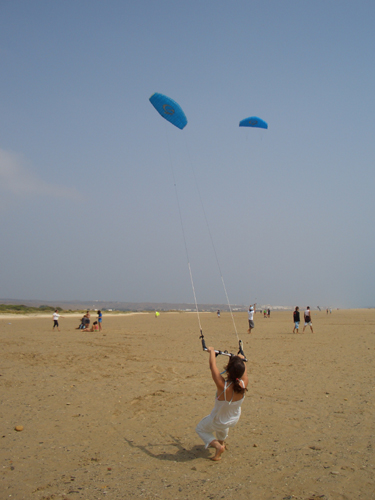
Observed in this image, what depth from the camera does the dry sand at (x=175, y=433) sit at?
3.93m

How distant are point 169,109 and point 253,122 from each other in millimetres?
7978

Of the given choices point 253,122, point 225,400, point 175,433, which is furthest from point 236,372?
point 253,122

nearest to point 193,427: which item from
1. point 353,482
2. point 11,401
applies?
point 353,482

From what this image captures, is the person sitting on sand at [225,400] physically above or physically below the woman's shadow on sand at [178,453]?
above

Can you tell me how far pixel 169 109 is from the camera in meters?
11.6

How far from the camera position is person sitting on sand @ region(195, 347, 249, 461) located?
15.0ft

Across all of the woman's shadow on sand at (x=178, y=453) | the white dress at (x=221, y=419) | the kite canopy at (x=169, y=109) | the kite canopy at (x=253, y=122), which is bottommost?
the woman's shadow on sand at (x=178, y=453)

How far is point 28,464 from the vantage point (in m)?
4.54

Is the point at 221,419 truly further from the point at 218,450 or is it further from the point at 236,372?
the point at 236,372

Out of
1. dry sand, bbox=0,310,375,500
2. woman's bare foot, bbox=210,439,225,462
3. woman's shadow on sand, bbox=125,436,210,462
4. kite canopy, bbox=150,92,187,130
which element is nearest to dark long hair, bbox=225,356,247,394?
woman's bare foot, bbox=210,439,225,462

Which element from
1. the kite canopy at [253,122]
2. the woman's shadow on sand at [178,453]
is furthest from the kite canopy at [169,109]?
the woman's shadow on sand at [178,453]

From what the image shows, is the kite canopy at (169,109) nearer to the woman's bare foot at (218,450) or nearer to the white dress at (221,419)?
the white dress at (221,419)

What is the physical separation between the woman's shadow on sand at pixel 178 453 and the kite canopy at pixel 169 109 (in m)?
9.59

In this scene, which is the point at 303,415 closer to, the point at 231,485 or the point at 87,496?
the point at 231,485
